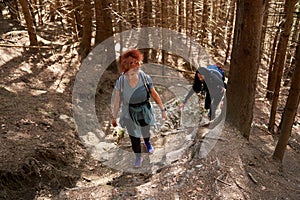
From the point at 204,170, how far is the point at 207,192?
0.38 meters

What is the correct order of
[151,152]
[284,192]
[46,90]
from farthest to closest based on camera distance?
1. [46,90]
2. [151,152]
3. [284,192]

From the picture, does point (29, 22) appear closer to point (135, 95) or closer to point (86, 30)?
point (86, 30)

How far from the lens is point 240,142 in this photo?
4.62 meters

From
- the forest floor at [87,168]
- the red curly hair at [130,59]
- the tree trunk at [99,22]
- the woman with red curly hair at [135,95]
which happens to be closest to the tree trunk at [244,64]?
the forest floor at [87,168]

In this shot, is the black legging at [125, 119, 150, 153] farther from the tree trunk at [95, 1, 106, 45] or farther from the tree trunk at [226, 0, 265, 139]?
the tree trunk at [95, 1, 106, 45]

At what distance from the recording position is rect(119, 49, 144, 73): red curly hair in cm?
Answer: 379

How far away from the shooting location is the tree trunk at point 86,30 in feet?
26.9

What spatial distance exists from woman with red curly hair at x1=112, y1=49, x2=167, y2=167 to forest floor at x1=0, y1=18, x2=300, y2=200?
78 centimetres

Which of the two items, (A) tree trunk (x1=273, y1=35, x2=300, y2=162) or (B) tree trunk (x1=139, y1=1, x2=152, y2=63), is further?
(B) tree trunk (x1=139, y1=1, x2=152, y2=63)

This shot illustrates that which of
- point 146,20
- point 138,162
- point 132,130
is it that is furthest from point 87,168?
point 146,20

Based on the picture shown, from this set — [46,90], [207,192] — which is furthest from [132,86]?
[46,90]

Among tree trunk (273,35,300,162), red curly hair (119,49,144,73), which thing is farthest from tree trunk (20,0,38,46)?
tree trunk (273,35,300,162)

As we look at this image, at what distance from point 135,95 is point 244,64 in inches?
78.8

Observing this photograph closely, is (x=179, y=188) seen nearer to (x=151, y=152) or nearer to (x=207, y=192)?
(x=207, y=192)
